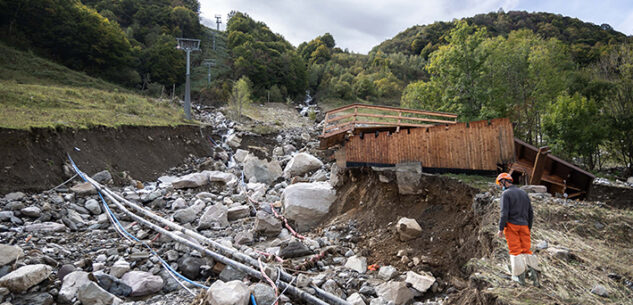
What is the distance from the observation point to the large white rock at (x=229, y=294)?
4625 mm

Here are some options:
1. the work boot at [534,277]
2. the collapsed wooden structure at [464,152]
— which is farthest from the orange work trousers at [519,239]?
the collapsed wooden structure at [464,152]

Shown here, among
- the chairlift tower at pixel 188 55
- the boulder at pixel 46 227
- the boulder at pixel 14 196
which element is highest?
the chairlift tower at pixel 188 55

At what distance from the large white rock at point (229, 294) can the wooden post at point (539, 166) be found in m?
7.95

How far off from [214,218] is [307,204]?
9.45 ft

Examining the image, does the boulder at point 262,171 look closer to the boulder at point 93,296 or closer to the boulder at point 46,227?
the boulder at point 46,227

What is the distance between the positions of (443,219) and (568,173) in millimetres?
5127

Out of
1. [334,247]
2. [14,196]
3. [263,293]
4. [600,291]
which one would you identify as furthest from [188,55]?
[600,291]

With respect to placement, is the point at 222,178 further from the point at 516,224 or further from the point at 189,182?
the point at 516,224

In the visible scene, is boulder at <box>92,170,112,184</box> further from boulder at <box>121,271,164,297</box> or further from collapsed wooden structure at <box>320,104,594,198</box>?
collapsed wooden structure at <box>320,104,594,198</box>

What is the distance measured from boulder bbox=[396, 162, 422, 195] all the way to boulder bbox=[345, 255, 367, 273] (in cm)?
242

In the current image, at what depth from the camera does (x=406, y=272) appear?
5816 mm

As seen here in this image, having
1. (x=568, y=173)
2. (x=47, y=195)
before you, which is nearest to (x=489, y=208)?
(x=568, y=173)

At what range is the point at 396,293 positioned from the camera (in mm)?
5148

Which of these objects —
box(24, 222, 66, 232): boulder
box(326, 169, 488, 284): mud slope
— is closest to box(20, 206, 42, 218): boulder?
box(24, 222, 66, 232): boulder
